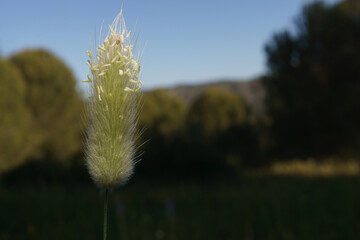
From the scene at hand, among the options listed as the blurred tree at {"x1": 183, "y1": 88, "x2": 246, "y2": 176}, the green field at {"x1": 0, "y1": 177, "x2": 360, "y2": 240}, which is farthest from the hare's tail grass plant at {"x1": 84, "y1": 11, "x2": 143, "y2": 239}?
the blurred tree at {"x1": 183, "y1": 88, "x2": 246, "y2": 176}

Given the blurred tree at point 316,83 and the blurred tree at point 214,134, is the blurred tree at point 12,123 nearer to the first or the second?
the blurred tree at point 214,134

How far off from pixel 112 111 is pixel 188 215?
6246mm

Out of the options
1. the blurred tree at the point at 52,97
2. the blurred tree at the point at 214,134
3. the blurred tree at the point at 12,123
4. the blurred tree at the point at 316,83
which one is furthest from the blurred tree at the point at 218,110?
the blurred tree at the point at 12,123

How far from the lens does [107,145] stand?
35.9 inches

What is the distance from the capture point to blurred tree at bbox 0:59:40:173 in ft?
67.0

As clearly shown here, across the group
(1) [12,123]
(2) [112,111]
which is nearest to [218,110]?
(1) [12,123]

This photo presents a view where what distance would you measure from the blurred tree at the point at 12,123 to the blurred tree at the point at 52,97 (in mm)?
3119

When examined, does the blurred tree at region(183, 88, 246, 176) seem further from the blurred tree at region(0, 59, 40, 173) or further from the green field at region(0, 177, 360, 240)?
the blurred tree at region(0, 59, 40, 173)

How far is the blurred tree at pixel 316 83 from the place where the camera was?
19844mm

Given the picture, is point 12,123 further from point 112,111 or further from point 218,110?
point 112,111

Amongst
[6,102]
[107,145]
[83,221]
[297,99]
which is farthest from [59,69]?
[107,145]

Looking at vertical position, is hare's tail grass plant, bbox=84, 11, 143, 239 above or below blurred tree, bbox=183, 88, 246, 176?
above

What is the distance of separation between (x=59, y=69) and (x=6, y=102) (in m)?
6.76

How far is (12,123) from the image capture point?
21.6 metres
